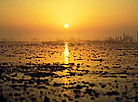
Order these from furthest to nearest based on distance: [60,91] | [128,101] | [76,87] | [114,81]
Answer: [114,81]
[76,87]
[60,91]
[128,101]

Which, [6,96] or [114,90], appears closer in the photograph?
[6,96]

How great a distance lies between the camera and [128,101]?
16.1 metres

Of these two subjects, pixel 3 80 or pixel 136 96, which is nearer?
pixel 136 96

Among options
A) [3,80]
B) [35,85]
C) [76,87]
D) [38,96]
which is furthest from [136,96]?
[3,80]

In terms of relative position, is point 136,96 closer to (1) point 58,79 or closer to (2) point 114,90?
(2) point 114,90

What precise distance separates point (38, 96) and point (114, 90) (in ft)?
21.6

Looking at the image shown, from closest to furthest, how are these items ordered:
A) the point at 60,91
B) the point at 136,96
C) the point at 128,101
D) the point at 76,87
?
the point at 128,101 → the point at 136,96 → the point at 60,91 → the point at 76,87

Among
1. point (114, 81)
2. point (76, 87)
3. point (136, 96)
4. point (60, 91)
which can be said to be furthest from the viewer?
point (114, 81)

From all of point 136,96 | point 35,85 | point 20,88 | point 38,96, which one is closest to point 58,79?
point 35,85

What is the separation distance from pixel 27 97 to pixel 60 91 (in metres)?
3.16

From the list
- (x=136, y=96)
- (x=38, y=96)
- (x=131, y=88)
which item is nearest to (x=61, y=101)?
(x=38, y=96)

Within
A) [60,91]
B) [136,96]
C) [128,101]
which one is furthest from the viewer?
[60,91]

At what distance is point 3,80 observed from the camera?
2411 cm

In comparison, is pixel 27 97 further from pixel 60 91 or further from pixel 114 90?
pixel 114 90
